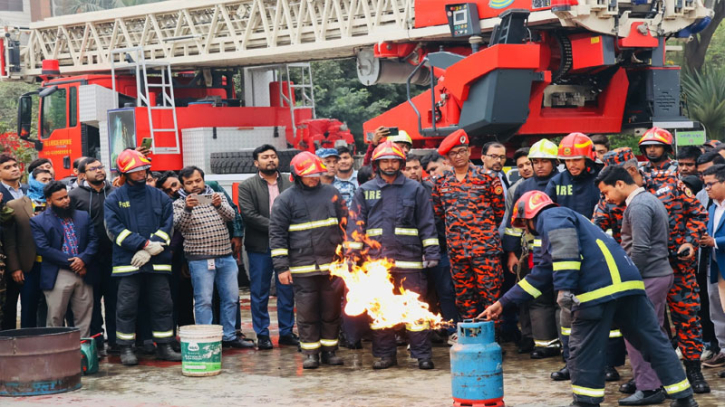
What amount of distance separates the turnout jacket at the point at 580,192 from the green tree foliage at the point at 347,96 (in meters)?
15.9

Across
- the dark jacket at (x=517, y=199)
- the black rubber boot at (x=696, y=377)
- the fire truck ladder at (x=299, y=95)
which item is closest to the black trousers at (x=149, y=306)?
the dark jacket at (x=517, y=199)

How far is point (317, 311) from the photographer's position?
8.73 metres

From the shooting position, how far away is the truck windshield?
15812 millimetres

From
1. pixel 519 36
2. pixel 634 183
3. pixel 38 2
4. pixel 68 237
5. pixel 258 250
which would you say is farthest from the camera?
pixel 38 2

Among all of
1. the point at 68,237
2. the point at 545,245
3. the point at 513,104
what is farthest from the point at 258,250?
the point at 545,245

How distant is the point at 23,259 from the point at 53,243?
37cm

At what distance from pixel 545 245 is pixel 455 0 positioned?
5.53 m

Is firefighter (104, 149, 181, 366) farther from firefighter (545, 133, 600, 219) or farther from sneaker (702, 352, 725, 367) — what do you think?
sneaker (702, 352, 725, 367)

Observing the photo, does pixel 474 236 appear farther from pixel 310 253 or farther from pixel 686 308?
pixel 686 308

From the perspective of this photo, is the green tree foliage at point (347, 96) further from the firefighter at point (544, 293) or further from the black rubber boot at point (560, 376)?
the black rubber boot at point (560, 376)

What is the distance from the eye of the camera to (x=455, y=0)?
11453 millimetres

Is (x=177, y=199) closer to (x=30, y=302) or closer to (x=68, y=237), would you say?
(x=68, y=237)

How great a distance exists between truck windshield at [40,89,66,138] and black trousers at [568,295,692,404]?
11.3 metres

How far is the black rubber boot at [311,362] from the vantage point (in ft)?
28.0
